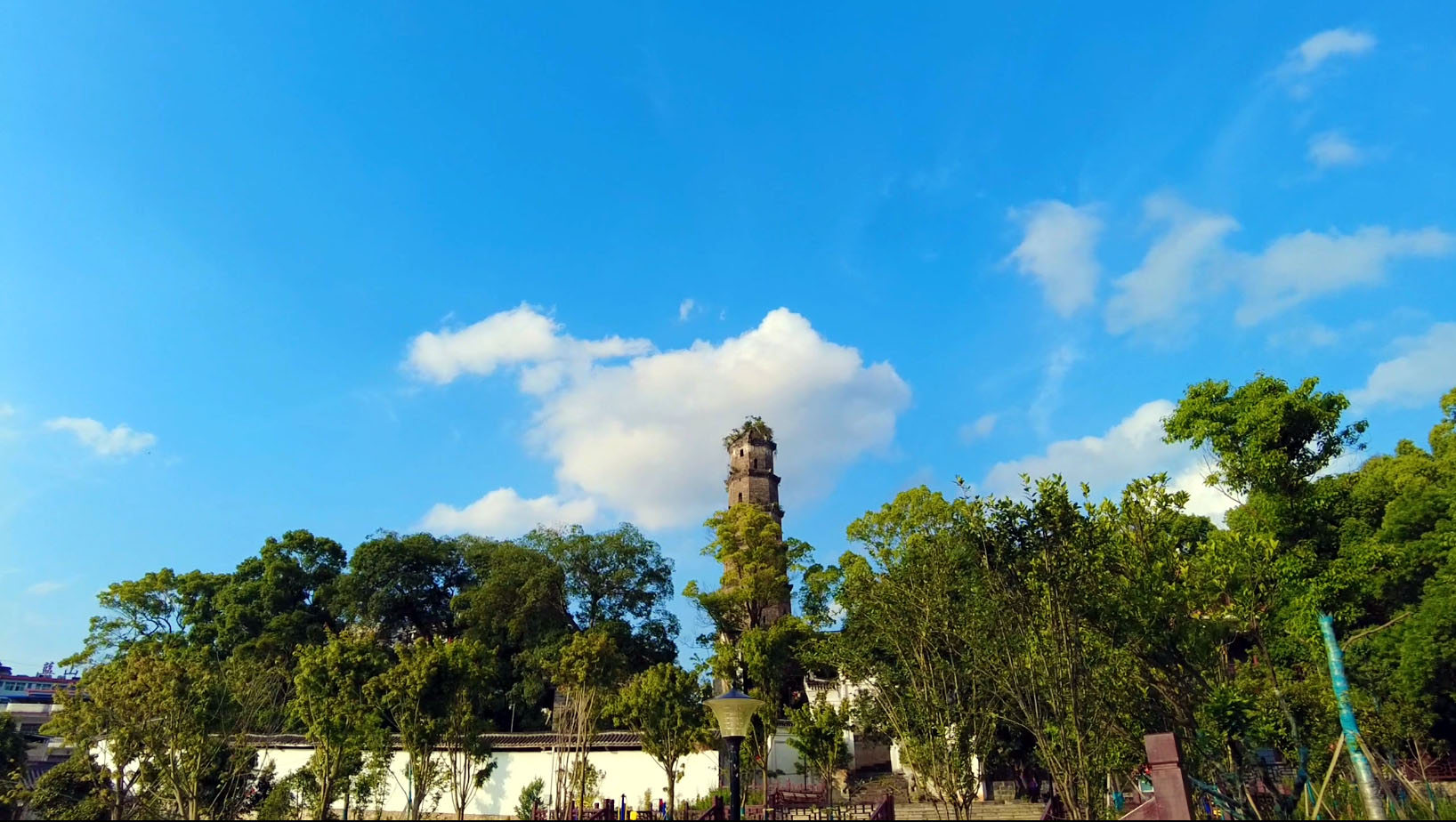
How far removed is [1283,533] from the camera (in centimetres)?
2312

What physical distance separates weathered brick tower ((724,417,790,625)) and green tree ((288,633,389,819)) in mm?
22750

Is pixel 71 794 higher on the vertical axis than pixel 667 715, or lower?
lower

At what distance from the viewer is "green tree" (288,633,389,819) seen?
19.6 meters

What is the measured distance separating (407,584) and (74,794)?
589 inches

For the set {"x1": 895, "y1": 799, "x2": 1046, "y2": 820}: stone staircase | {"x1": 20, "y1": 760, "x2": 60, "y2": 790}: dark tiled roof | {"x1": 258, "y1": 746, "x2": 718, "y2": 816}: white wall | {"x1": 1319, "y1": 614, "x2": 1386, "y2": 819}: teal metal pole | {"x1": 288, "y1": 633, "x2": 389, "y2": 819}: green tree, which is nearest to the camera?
{"x1": 1319, "y1": 614, "x2": 1386, "y2": 819}: teal metal pole

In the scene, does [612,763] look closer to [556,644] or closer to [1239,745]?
[556,644]

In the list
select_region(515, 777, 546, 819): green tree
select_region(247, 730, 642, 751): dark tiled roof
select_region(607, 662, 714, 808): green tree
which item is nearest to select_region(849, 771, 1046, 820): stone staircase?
select_region(607, 662, 714, 808): green tree

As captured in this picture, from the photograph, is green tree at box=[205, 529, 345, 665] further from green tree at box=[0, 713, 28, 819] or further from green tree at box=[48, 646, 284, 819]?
green tree at box=[48, 646, 284, 819]

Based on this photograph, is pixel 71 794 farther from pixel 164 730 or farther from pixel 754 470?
pixel 754 470

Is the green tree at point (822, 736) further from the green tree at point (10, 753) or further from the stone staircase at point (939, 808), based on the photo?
the green tree at point (10, 753)

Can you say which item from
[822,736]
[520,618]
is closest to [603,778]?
[822,736]

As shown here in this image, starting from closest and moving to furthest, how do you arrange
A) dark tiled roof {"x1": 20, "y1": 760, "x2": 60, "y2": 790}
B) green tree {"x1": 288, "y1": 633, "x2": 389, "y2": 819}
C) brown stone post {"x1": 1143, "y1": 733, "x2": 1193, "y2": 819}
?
brown stone post {"x1": 1143, "y1": 733, "x2": 1193, "y2": 819}, green tree {"x1": 288, "y1": 633, "x2": 389, "y2": 819}, dark tiled roof {"x1": 20, "y1": 760, "x2": 60, "y2": 790}

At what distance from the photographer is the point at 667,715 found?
2248 cm

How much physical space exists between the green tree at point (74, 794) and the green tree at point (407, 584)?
1309 cm
